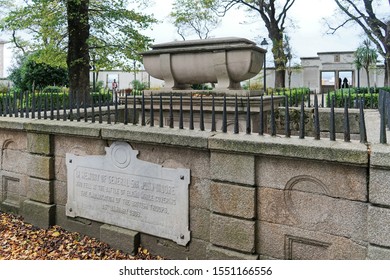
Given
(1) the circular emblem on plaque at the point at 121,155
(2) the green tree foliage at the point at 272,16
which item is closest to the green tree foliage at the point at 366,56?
(2) the green tree foliage at the point at 272,16

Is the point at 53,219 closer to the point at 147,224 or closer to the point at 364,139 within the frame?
the point at 147,224

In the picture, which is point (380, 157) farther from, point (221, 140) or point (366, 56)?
point (366, 56)

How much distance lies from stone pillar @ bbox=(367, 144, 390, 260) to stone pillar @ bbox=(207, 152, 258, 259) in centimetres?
111

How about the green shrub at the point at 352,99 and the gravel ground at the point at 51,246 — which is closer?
the gravel ground at the point at 51,246

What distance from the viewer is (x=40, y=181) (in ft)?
17.8

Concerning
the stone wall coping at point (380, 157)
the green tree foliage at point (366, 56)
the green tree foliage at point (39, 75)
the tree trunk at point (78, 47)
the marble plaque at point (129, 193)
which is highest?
the green tree foliage at point (366, 56)

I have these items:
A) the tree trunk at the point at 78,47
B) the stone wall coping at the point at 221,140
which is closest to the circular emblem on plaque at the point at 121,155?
the stone wall coping at the point at 221,140

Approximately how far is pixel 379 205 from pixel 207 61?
4.35 meters

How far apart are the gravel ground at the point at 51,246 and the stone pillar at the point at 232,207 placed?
1071 mm

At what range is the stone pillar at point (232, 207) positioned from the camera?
3.78 meters

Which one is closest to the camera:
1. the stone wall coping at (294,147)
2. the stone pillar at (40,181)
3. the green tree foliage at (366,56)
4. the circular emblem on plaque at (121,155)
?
the stone wall coping at (294,147)

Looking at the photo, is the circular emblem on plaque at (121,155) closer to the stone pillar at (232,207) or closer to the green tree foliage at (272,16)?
the stone pillar at (232,207)

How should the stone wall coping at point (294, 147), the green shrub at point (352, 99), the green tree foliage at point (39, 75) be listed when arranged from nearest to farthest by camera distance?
the stone wall coping at point (294, 147)
the green shrub at point (352, 99)
the green tree foliage at point (39, 75)

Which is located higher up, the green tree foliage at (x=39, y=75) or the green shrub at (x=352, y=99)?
the green tree foliage at (x=39, y=75)
